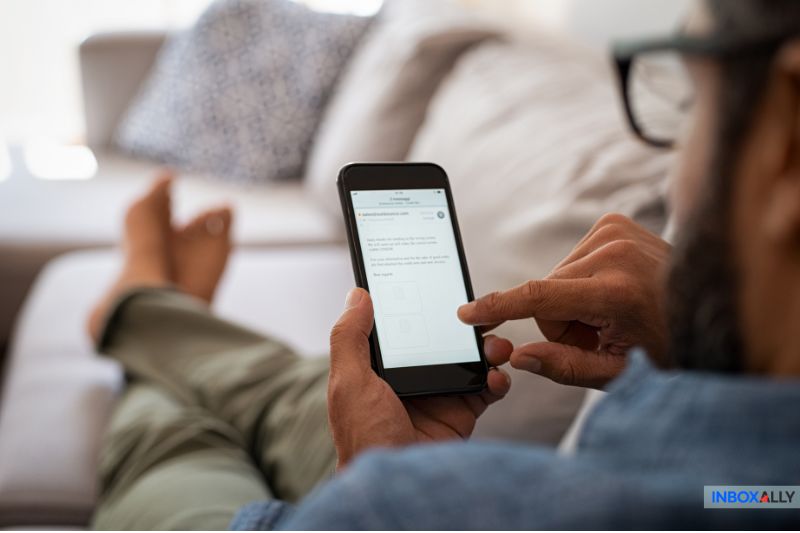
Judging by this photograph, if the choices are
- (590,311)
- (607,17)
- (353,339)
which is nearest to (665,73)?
(590,311)

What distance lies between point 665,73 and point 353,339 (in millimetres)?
312

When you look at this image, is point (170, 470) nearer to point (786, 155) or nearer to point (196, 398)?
point (196, 398)

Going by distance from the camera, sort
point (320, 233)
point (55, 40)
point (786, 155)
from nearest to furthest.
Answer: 1. point (786, 155)
2. point (320, 233)
3. point (55, 40)

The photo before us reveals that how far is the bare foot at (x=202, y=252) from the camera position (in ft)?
5.07

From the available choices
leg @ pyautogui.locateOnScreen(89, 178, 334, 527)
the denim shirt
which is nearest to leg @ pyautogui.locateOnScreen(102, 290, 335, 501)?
leg @ pyautogui.locateOnScreen(89, 178, 334, 527)

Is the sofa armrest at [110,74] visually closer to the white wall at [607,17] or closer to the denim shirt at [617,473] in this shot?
the white wall at [607,17]

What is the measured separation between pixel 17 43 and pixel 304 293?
99.4 inches

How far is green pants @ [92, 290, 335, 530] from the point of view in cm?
96

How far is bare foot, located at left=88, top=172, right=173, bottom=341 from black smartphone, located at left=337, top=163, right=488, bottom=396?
721mm

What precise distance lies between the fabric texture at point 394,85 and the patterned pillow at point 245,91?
0.21 meters

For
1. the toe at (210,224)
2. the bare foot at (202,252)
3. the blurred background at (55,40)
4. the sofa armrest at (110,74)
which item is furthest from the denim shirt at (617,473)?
the blurred background at (55,40)

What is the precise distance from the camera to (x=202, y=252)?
160 centimetres

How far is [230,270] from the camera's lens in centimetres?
171

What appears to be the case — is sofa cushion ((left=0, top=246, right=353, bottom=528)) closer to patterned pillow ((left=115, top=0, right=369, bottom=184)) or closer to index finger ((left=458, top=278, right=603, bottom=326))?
index finger ((left=458, top=278, right=603, bottom=326))
